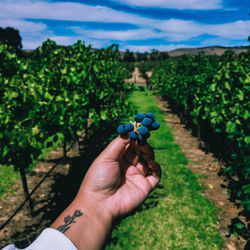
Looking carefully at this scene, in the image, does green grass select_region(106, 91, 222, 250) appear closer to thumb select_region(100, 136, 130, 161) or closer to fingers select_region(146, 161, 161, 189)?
fingers select_region(146, 161, 161, 189)

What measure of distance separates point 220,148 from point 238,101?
3.98 meters

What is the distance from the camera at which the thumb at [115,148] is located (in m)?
2.02

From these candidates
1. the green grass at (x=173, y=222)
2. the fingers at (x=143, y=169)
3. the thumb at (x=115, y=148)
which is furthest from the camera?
the green grass at (x=173, y=222)

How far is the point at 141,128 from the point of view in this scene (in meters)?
1.76

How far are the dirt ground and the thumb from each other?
230cm

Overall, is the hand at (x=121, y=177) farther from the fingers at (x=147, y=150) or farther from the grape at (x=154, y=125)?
the grape at (x=154, y=125)

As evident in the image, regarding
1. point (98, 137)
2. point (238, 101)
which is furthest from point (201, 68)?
point (98, 137)

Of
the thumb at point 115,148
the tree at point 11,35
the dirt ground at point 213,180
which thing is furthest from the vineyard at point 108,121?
the tree at point 11,35

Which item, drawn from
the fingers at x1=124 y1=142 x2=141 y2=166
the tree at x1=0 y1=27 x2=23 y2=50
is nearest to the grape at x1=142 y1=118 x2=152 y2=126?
the fingers at x1=124 y1=142 x2=141 y2=166

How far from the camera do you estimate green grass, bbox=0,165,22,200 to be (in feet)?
19.9

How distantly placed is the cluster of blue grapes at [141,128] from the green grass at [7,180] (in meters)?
5.54

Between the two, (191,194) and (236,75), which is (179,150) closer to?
(191,194)

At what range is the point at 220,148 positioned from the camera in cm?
840

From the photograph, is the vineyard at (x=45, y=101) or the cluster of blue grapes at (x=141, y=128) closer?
the cluster of blue grapes at (x=141, y=128)
